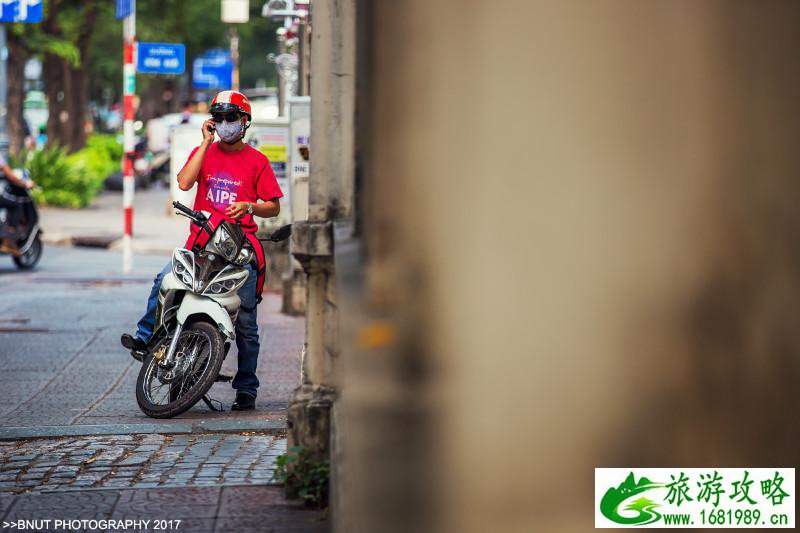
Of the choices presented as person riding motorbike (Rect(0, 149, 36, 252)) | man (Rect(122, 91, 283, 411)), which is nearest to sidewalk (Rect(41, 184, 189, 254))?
person riding motorbike (Rect(0, 149, 36, 252))

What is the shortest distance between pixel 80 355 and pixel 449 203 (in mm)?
7585

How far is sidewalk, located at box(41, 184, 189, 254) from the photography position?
22.8 metres

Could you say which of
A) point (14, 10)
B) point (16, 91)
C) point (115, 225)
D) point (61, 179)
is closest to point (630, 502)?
point (14, 10)

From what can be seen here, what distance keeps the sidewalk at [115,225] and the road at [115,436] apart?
31.5 ft

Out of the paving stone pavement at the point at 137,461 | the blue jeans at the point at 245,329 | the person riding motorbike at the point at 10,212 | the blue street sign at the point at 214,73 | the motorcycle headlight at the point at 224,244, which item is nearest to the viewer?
the paving stone pavement at the point at 137,461

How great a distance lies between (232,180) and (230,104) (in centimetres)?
40

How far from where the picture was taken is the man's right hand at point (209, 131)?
8.02 m

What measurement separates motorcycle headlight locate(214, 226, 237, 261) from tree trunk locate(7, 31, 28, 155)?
86.8 feet

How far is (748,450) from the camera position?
3406 mm

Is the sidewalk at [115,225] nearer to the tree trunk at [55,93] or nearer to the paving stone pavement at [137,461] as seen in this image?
the tree trunk at [55,93]

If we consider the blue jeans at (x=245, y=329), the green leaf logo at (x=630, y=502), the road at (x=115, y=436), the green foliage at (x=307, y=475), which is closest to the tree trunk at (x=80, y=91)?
the road at (x=115, y=436)

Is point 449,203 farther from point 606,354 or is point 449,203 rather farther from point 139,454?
point 139,454

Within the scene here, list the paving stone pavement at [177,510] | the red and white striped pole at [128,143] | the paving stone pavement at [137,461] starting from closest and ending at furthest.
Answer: the paving stone pavement at [177,510] → the paving stone pavement at [137,461] → the red and white striped pole at [128,143]

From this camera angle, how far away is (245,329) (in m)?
8.25
